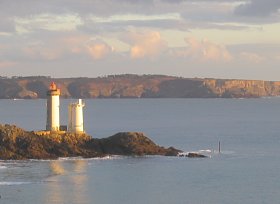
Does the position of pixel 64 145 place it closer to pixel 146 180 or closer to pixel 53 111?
pixel 53 111

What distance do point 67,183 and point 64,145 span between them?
1055cm

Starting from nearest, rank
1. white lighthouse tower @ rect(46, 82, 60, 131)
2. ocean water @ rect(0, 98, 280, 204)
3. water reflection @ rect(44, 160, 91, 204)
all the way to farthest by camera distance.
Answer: water reflection @ rect(44, 160, 91, 204)
ocean water @ rect(0, 98, 280, 204)
white lighthouse tower @ rect(46, 82, 60, 131)

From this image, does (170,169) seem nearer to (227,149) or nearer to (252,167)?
(252,167)

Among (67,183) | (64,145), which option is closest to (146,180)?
(67,183)

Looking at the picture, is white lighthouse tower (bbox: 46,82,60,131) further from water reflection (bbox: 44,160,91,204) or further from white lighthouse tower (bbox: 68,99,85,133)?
water reflection (bbox: 44,160,91,204)

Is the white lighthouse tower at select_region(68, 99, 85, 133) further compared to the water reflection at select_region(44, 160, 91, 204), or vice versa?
the white lighthouse tower at select_region(68, 99, 85, 133)

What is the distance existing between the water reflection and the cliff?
5.90ft

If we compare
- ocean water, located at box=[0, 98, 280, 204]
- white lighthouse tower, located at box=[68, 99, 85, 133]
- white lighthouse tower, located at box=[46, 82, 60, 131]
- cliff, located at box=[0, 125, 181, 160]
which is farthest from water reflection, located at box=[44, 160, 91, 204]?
white lighthouse tower, located at box=[46, 82, 60, 131]

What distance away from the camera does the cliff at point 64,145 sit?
162 ft

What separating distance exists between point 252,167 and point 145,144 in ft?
24.2

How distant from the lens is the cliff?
4941cm

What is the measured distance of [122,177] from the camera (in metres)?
44.0

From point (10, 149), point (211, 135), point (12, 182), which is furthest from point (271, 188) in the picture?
point (211, 135)

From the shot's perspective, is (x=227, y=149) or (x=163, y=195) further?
(x=227, y=149)
